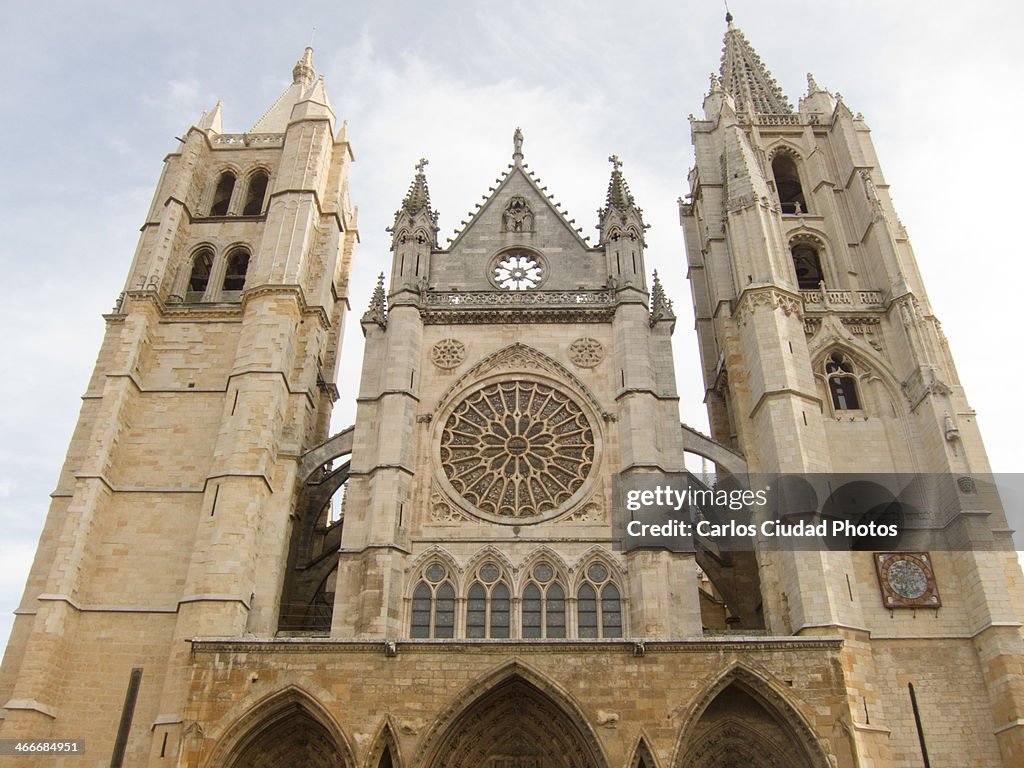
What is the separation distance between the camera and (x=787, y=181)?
2597 centimetres

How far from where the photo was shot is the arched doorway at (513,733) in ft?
45.2

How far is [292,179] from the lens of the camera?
76.1 ft

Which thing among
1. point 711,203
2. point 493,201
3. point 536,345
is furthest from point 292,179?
point 711,203

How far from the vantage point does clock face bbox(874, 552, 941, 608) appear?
16.2m

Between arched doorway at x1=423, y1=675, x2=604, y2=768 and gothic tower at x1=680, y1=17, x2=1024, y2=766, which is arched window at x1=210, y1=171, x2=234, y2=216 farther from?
arched doorway at x1=423, y1=675, x2=604, y2=768

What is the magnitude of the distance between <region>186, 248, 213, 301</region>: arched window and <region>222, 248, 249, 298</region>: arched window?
493mm

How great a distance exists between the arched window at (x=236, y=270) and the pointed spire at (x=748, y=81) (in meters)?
15.6

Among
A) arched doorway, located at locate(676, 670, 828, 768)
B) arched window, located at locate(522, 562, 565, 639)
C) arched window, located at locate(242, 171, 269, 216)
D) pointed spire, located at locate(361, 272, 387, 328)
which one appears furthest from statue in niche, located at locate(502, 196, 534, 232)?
arched doorway, located at locate(676, 670, 828, 768)

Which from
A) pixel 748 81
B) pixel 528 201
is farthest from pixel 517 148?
pixel 748 81

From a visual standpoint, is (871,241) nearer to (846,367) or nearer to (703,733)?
(846,367)

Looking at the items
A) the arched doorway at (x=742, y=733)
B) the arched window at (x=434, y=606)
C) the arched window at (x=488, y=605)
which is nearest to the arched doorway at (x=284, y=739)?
the arched window at (x=434, y=606)

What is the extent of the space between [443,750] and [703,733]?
4312mm

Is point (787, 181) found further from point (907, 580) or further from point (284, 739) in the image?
point (284, 739)

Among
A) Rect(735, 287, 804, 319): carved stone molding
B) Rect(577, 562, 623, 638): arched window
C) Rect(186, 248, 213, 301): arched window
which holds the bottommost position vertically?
Rect(577, 562, 623, 638): arched window
